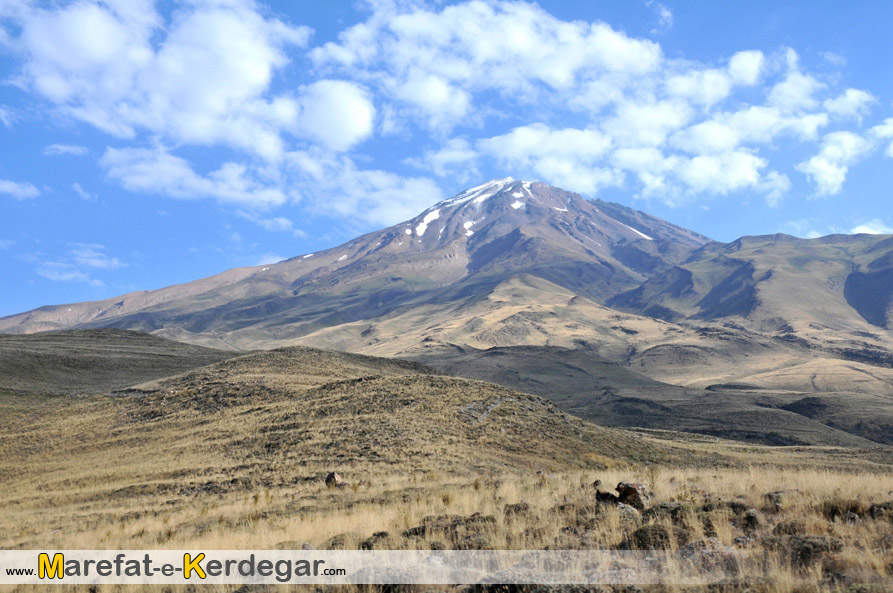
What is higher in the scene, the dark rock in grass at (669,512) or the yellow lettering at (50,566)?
the dark rock in grass at (669,512)

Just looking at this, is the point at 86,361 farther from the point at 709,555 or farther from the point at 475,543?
the point at 709,555

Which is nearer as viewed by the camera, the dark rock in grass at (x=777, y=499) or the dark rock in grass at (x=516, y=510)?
the dark rock in grass at (x=777, y=499)

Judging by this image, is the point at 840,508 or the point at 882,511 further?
the point at 840,508

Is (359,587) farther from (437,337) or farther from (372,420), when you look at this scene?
(437,337)

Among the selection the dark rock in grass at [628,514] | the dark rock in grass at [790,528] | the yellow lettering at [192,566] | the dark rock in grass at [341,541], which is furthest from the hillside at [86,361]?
the dark rock in grass at [790,528]

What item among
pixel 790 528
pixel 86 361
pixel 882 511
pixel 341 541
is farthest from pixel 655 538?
pixel 86 361

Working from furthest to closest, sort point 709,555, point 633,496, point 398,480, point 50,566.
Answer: point 398,480 < point 50,566 < point 633,496 < point 709,555

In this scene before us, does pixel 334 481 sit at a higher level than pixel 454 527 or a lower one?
lower

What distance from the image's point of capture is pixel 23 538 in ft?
49.9

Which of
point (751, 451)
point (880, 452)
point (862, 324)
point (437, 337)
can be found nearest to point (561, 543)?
point (751, 451)

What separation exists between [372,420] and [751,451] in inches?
1084

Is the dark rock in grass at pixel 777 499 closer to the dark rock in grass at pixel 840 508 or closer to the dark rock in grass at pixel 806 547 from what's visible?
the dark rock in grass at pixel 840 508

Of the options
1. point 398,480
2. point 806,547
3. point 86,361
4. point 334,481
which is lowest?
point 398,480

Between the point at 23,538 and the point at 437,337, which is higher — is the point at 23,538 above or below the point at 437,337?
below
